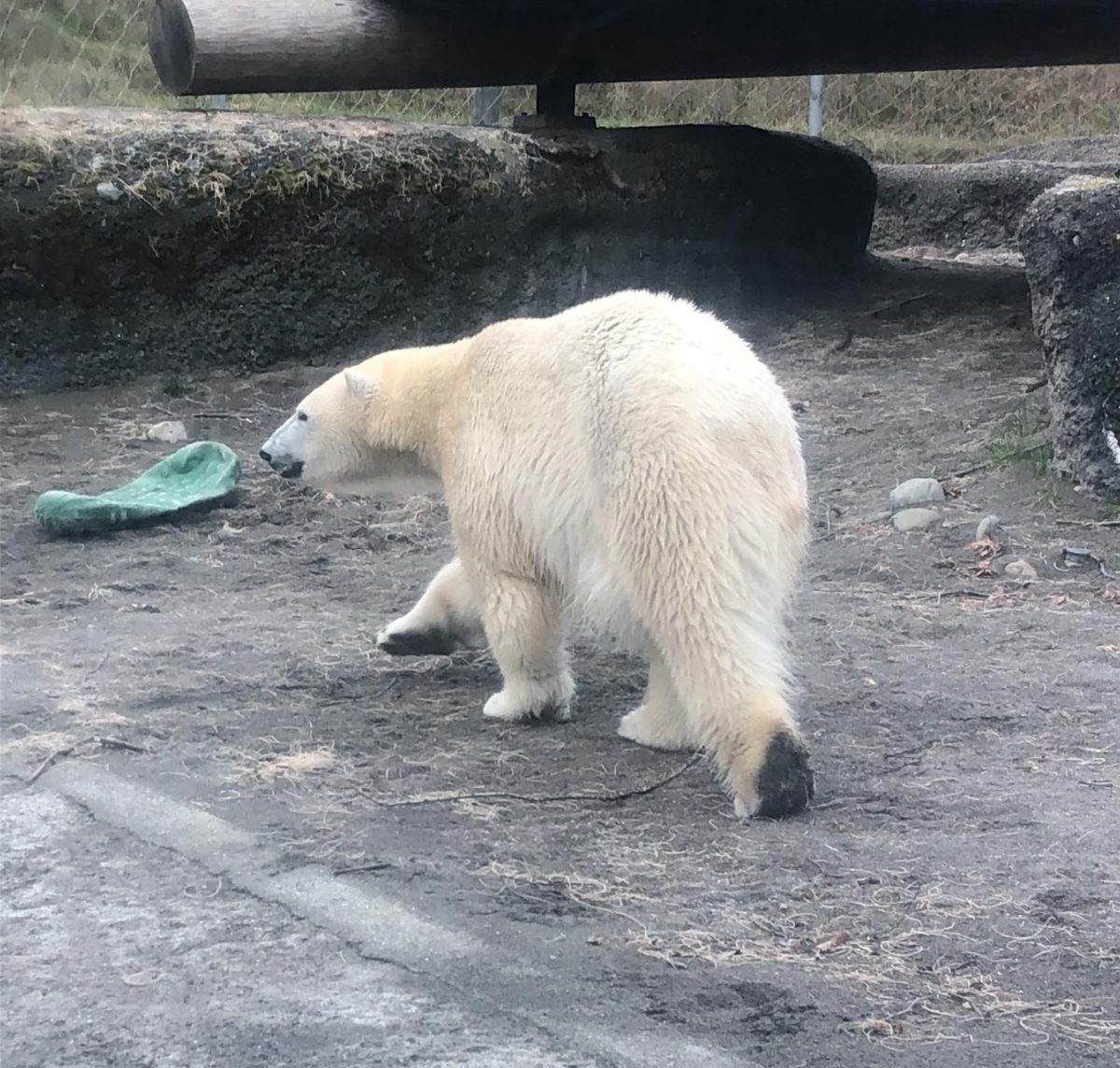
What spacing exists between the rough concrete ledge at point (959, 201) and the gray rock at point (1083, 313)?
5.06 m

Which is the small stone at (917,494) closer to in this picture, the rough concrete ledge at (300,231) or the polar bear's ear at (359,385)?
the polar bear's ear at (359,385)

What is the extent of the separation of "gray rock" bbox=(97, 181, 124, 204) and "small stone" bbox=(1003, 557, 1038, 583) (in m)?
3.99

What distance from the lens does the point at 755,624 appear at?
9.73 feet

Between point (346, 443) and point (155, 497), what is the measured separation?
5.02ft

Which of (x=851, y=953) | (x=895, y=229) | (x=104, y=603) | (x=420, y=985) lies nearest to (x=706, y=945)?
(x=851, y=953)

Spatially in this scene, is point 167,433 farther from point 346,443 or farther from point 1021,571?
point 1021,571

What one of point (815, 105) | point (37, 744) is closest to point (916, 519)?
point (37, 744)

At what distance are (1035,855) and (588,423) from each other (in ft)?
4.21

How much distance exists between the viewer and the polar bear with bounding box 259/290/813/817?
291 cm

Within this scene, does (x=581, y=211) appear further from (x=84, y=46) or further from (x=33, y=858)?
(x=33, y=858)

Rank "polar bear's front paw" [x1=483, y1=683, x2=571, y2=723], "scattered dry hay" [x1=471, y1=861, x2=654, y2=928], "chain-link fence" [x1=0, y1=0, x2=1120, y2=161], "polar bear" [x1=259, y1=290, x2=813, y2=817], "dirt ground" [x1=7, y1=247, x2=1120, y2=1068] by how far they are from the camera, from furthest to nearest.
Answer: "chain-link fence" [x1=0, y1=0, x2=1120, y2=161] < "polar bear's front paw" [x1=483, y1=683, x2=571, y2=723] < "polar bear" [x1=259, y1=290, x2=813, y2=817] < "scattered dry hay" [x1=471, y1=861, x2=654, y2=928] < "dirt ground" [x1=7, y1=247, x2=1120, y2=1068]

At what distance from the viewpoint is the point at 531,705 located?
3520mm

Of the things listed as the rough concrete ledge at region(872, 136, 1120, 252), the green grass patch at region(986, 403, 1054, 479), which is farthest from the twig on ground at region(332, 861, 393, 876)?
the rough concrete ledge at region(872, 136, 1120, 252)

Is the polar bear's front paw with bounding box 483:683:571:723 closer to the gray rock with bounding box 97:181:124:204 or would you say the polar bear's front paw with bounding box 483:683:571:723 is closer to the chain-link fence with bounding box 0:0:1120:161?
the gray rock with bounding box 97:181:124:204
